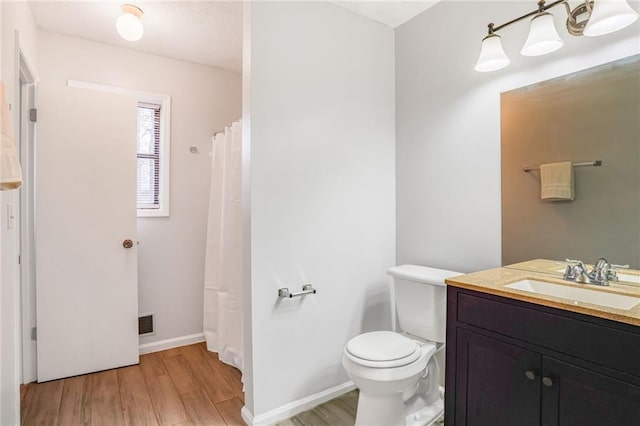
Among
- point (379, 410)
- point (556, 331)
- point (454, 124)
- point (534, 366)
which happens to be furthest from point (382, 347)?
point (454, 124)

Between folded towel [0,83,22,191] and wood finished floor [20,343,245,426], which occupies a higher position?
folded towel [0,83,22,191]

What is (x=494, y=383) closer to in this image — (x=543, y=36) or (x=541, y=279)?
(x=541, y=279)

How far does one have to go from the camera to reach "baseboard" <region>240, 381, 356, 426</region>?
5.98 ft

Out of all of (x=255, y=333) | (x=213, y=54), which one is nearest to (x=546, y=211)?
(x=255, y=333)

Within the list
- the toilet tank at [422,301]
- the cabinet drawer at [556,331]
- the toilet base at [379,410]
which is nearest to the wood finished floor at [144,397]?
the toilet base at [379,410]

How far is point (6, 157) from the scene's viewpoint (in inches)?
47.0

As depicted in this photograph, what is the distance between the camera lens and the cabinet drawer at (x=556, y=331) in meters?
1.01

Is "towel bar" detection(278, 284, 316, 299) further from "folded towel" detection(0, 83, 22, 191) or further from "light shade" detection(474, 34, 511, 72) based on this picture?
"light shade" detection(474, 34, 511, 72)

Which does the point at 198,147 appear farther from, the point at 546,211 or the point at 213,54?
the point at 546,211

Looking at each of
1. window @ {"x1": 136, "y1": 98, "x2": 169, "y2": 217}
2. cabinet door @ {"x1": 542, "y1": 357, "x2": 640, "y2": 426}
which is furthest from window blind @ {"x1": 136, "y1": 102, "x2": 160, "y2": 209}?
cabinet door @ {"x1": 542, "y1": 357, "x2": 640, "y2": 426}

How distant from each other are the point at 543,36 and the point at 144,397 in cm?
281

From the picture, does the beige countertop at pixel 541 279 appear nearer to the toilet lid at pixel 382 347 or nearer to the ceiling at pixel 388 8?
the toilet lid at pixel 382 347

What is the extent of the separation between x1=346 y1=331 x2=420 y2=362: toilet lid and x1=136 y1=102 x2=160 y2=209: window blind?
2032mm

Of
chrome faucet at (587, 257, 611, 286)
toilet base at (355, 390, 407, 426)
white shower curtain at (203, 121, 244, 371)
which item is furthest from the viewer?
white shower curtain at (203, 121, 244, 371)
